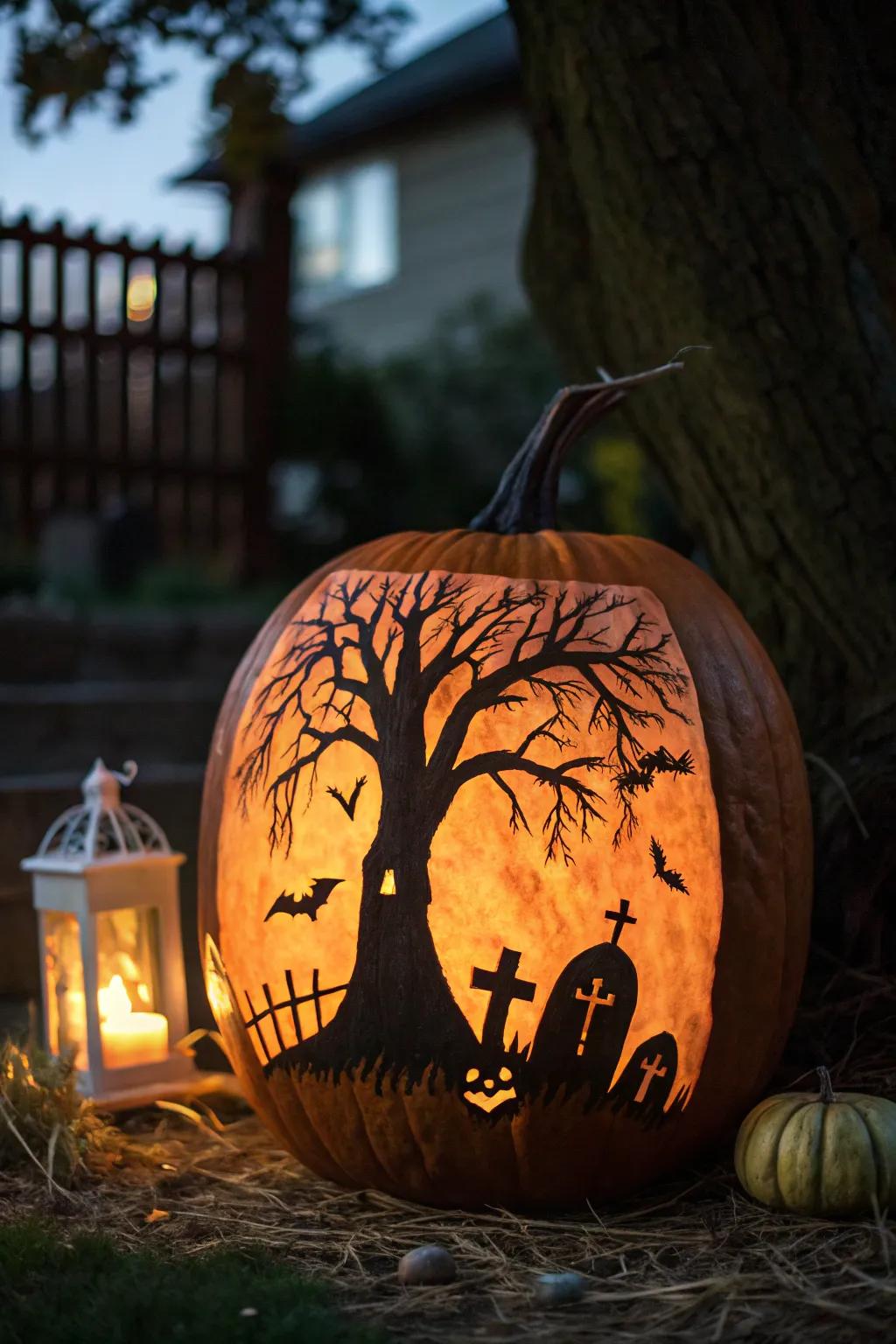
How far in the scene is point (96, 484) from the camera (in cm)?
809

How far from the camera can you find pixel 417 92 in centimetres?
1464

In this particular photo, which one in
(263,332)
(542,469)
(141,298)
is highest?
(141,298)

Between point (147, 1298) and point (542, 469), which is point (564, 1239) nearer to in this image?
point (147, 1298)

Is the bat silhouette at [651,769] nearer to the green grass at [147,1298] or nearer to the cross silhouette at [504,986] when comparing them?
the cross silhouette at [504,986]

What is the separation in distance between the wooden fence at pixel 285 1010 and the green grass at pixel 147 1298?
1.26 feet

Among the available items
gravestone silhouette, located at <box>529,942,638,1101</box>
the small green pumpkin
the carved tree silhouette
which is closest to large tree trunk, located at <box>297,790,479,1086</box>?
the carved tree silhouette

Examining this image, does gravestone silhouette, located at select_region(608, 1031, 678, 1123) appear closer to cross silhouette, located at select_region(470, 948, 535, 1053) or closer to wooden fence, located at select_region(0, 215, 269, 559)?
cross silhouette, located at select_region(470, 948, 535, 1053)

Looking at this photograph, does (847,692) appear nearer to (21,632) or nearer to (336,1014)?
(336,1014)

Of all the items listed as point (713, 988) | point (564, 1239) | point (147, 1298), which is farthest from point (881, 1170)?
point (147, 1298)

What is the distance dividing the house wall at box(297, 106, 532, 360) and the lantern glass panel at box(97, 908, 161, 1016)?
39.7 feet

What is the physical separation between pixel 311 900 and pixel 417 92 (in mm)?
13922

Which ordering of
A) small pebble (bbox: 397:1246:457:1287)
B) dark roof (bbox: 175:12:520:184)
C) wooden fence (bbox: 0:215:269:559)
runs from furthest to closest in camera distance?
dark roof (bbox: 175:12:520:184) < wooden fence (bbox: 0:215:269:559) < small pebble (bbox: 397:1246:457:1287)

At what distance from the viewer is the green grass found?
1.71 m

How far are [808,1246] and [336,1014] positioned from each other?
0.80 m
